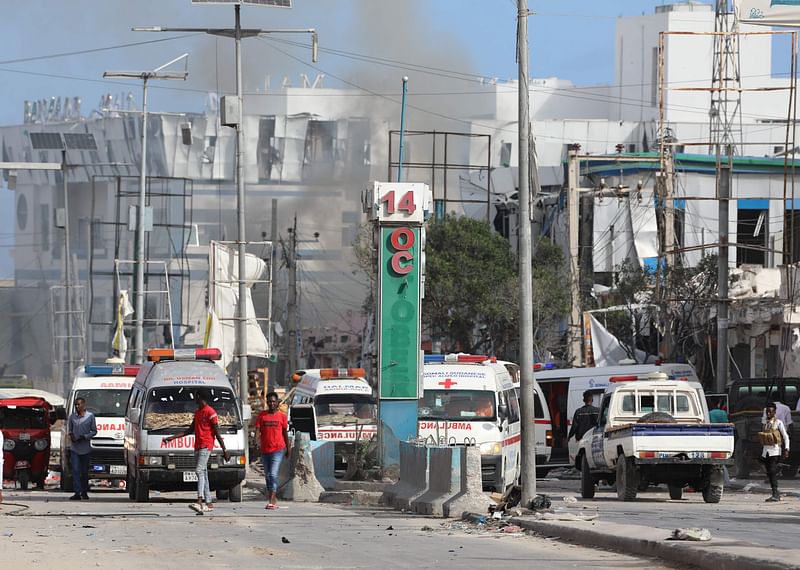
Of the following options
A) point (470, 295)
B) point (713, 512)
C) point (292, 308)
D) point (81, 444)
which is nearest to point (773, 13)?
point (713, 512)

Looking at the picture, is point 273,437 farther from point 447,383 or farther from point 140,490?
point 447,383

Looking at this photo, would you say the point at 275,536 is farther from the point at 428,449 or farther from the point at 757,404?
the point at 757,404

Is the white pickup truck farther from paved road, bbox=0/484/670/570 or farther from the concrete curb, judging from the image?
the concrete curb

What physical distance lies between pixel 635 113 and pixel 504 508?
9954 cm

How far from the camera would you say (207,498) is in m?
19.9

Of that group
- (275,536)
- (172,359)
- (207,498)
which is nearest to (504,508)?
(275,536)

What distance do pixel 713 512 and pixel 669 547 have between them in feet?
25.7

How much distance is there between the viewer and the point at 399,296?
79.6 ft

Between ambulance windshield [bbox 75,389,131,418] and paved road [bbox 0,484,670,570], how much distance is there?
5.50 meters

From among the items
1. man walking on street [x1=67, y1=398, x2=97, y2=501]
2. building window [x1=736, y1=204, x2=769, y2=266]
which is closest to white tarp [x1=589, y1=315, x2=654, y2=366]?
building window [x1=736, y1=204, x2=769, y2=266]

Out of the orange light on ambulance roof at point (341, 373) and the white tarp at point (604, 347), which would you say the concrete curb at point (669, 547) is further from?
Result: the white tarp at point (604, 347)

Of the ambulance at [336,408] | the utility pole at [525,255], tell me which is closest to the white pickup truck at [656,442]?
the utility pole at [525,255]

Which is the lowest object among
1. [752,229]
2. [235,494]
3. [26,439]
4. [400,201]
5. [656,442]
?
[26,439]

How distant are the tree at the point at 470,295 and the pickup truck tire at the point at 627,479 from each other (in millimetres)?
35661
